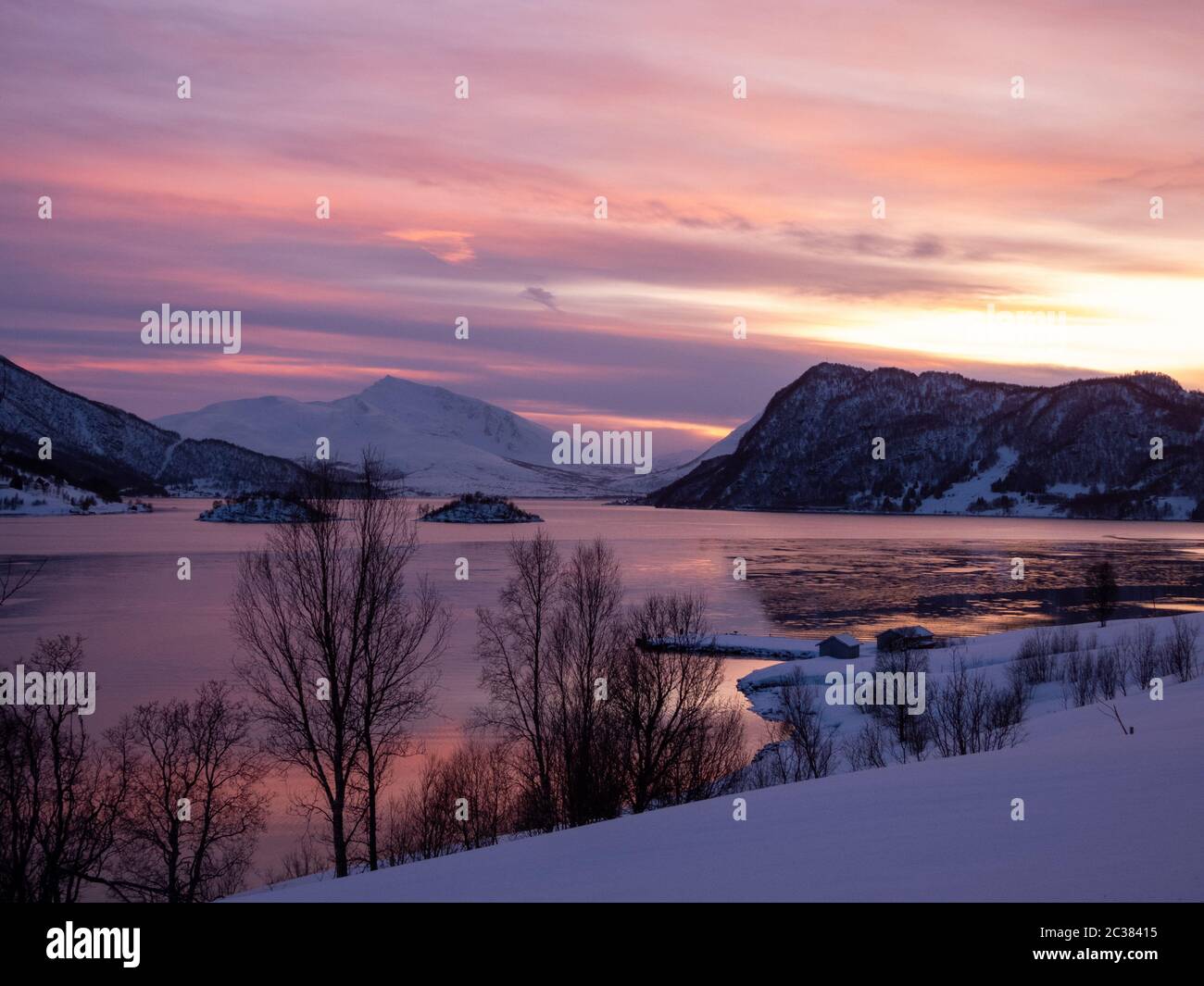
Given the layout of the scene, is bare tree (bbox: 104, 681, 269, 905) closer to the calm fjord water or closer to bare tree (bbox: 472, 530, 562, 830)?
the calm fjord water

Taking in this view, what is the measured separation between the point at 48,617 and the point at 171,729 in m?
37.2

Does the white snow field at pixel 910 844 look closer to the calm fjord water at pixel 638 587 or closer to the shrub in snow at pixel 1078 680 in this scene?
the calm fjord water at pixel 638 587

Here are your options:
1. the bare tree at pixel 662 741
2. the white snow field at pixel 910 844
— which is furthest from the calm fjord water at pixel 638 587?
the white snow field at pixel 910 844

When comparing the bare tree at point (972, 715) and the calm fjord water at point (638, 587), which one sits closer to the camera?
the bare tree at point (972, 715)

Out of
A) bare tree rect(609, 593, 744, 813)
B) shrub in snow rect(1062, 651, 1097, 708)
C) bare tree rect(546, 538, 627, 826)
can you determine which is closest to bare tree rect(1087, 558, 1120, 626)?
shrub in snow rect(1062, 651, 1097, 708)

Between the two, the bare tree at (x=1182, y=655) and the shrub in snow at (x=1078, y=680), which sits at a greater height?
the bare tree at (x=1182, y=655)

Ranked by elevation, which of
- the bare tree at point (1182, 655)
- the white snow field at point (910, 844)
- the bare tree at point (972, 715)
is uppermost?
the white snow field at point (910, 844)

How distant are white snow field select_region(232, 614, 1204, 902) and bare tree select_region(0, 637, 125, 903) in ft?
28.2

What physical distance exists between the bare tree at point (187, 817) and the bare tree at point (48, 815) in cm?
68

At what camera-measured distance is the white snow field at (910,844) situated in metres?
6.14

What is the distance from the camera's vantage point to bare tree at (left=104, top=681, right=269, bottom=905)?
21.0 meters

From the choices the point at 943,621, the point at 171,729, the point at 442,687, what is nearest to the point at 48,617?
the point at 442,687
